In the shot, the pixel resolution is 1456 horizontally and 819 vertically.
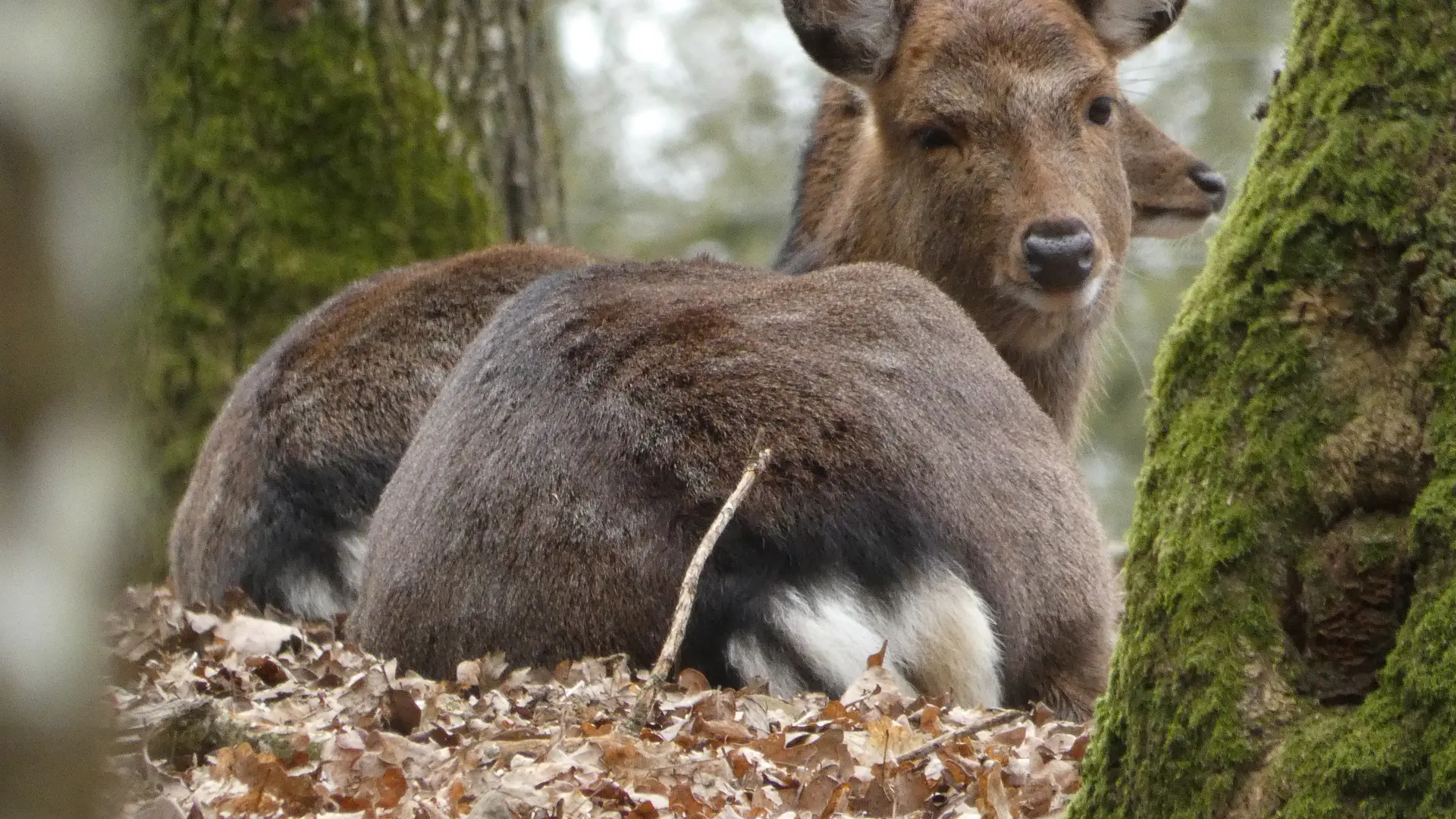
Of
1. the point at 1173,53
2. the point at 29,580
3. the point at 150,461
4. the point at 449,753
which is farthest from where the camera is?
the point at 1173,53

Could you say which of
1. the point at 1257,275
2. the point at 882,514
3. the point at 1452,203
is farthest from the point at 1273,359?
the point at 882,514

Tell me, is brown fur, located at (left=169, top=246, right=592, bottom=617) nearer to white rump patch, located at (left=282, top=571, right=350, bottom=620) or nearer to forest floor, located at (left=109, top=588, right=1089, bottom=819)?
white rump patch, located at (left=282, top=571, right=350, bottom=620)

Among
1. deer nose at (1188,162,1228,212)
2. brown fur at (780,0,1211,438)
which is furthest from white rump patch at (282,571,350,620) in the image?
deer nose at (1188,162,1228,212)

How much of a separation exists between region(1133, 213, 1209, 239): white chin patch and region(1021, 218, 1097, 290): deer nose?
1.13 meters

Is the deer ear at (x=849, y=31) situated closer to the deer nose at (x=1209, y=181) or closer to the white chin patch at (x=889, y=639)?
the deer nose at (x=1209, y=181)

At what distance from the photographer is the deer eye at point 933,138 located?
6488 mm

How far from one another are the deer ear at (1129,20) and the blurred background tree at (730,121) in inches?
416

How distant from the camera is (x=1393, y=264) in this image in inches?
103

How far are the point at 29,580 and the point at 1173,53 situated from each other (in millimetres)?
19516

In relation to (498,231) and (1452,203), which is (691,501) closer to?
(1452,203)

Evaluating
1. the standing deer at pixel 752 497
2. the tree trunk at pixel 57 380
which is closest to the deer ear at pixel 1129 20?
the standing deer at pixel 752 497

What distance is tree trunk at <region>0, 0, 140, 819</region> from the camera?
1325 millimetres

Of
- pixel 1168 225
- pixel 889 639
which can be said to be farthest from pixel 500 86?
pixel 889 639

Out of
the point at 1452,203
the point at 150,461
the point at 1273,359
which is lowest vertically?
the point at 150,461
